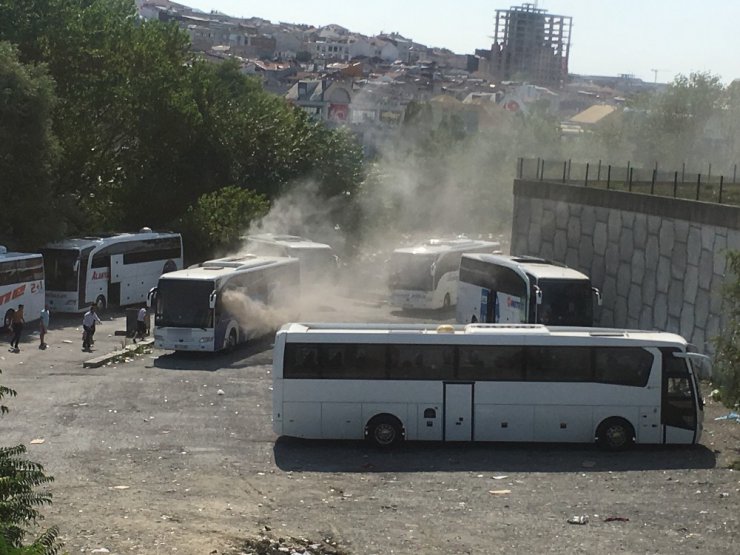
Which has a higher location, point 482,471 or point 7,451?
point 7,451

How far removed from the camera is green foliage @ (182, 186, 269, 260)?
50.6 metres

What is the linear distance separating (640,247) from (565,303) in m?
3.30

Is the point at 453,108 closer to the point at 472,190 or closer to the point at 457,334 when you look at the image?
the point at 472,190

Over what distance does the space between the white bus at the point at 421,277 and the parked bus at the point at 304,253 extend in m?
3.13

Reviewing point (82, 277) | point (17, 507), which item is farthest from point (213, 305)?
point (17, 507)

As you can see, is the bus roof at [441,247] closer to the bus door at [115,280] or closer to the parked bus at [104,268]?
the parked bus at [104,268]

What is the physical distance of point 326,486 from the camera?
18.8 metres

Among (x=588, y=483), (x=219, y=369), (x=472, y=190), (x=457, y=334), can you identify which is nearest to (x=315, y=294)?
(x=219, y=369)

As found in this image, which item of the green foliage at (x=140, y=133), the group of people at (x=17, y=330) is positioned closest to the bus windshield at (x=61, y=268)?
the green foliage at (x=140, y=133)

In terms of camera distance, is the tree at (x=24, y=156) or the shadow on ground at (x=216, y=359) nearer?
the shadow on ground at (x=216, y=359)

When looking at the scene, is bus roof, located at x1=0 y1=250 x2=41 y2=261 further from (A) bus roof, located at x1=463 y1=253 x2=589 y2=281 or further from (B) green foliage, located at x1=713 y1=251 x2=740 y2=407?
(B) green foliage, located at x1=713 y1=251 x2=740 y2=407

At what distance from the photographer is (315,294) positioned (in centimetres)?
4519

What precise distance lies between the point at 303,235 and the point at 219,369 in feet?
86.0

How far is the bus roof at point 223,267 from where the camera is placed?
3241cm
